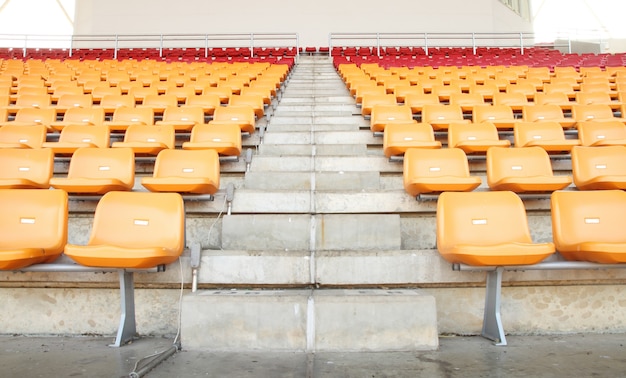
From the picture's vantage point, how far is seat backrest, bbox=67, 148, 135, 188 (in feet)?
8.52

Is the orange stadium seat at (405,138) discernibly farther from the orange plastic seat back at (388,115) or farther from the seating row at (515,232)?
the seating row at (515,232)

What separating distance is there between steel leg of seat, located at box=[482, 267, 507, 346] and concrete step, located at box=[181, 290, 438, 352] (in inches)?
10.9

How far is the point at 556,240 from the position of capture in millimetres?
1976

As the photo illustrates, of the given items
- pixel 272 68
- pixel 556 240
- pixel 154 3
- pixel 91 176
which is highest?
pixel 154 3

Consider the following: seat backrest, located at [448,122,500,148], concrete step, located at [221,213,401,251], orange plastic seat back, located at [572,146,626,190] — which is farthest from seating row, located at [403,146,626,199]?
seat backrest, located at [448,122,500,148]

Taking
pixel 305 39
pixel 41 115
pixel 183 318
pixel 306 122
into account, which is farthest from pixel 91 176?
pixel 305 39

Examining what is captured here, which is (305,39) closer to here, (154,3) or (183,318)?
(154,3)

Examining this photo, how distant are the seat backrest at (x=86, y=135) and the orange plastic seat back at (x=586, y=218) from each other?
9.38 feet

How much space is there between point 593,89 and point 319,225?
4527 mm

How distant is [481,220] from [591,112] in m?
2.65

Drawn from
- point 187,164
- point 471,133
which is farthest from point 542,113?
point 187,164

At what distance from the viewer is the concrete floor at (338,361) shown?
1.51 m

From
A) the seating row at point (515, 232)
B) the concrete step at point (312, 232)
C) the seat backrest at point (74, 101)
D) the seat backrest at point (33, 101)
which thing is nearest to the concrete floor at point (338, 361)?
the seating row at point (515, 232)

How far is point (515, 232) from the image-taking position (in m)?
2.04
